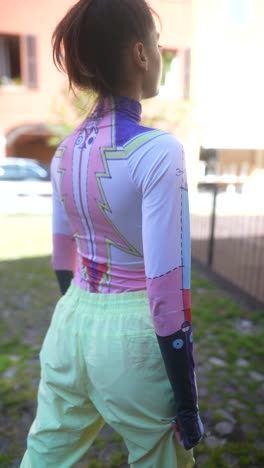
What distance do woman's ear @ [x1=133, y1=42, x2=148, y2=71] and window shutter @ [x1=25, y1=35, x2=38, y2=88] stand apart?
45.4 ft

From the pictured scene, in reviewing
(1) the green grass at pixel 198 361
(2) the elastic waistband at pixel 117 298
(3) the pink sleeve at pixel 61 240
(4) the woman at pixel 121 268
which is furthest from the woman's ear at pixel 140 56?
(1) the green grass at pixel 198 361

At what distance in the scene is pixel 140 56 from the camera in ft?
3.21

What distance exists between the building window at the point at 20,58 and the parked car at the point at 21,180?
3.30m

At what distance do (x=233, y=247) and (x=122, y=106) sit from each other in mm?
4715

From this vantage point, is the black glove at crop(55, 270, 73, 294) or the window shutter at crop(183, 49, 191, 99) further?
the window shutter at crop(183, 49, 191, 99)

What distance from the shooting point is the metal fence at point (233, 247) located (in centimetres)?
446

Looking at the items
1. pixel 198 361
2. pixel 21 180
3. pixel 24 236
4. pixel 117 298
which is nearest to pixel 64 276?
pixel 117 298

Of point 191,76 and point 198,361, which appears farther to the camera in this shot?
point 191,76

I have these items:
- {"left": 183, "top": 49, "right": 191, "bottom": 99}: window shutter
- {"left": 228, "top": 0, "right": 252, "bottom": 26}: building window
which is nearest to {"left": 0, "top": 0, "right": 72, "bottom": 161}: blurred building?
{"left": 183, "top": 49, "right": 191, "bottom": 99}: window shutter

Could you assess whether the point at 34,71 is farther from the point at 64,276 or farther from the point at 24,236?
the point at 64,276

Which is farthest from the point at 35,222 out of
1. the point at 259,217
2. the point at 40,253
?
the point at 259,217

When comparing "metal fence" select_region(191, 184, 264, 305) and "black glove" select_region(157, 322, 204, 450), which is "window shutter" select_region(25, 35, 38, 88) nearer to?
"metal fence" select_region(191, 184, 264, 305)

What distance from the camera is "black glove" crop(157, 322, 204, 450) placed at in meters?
0.94

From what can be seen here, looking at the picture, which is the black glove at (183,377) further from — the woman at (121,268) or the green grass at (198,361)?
the green grass at (198,361)
